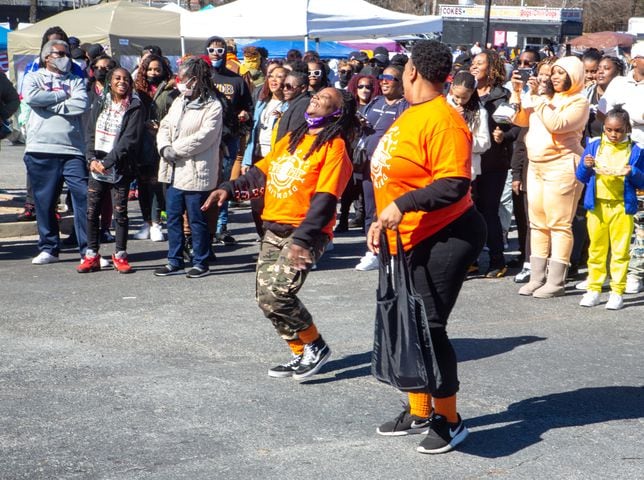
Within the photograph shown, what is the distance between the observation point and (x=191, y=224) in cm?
912

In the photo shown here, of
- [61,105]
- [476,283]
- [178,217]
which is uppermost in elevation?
[61,105]

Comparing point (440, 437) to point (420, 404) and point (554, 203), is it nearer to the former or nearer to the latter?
point (420, 404)

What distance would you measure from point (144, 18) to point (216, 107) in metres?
14.3

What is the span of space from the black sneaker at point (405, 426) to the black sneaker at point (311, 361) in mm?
1030

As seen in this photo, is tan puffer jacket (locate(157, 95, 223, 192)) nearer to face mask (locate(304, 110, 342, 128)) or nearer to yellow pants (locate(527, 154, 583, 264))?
yellow pants (locate(527, 154, 583, 264))

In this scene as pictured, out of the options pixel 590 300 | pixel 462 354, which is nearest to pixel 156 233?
pixel 590 300

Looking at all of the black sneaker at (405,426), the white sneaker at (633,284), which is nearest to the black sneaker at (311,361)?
the black sneaker at (405,426)

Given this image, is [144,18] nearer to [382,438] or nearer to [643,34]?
[382,438]

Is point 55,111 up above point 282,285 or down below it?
above

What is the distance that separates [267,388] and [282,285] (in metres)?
0.60

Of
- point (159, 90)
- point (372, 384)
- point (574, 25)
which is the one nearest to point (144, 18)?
point (159, 90)

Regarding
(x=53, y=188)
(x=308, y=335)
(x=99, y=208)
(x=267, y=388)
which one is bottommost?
(x=267, y=388)

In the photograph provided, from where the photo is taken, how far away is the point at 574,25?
46094mm

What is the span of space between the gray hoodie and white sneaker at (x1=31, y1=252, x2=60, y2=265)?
998mm
